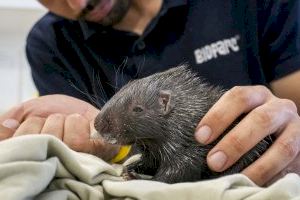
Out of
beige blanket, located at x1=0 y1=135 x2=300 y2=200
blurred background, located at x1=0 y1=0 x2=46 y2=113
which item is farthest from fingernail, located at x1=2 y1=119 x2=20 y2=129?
blurred background, located at x1=0 y1=0 x2=46 y2=113

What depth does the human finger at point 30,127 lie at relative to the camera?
0.68 m

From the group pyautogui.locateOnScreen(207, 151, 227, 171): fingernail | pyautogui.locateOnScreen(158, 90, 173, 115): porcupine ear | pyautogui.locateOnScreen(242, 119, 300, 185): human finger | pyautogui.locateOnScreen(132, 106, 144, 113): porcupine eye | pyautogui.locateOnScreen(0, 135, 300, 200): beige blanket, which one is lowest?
pyautogui.locateOnScreen(242, 119, 300, 185): human finger

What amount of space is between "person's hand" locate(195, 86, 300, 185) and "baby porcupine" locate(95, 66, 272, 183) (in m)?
0.02

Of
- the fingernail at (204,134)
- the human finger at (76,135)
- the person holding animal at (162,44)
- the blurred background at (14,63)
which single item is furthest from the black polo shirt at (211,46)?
the blurred background at (14,63)

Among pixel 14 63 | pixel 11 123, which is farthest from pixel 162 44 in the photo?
pixel 14 63

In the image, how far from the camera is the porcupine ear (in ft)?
2.08

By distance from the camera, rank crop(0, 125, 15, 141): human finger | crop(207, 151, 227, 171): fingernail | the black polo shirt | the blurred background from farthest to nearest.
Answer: the blurred background, the black polo shirt, crop(0, 125, 15, 141): human finger, crop(207, 151, 227, 171): fingernail

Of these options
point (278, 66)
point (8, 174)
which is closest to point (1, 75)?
point (278, 66)

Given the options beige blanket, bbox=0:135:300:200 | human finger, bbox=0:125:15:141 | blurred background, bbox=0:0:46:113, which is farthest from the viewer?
blurred background, bbox=0:0:46:113

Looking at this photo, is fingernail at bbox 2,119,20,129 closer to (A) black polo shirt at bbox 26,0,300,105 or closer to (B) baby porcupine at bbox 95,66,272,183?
(B) baby porcupine at bbox 95,66,272,183

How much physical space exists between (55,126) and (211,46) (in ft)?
1.83

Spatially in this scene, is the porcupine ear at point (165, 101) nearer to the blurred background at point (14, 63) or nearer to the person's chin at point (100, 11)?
the person's chin at point (100, 11)

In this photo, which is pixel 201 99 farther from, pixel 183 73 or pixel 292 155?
pixel 292 155

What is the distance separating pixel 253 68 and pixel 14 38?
1109 millimetres
